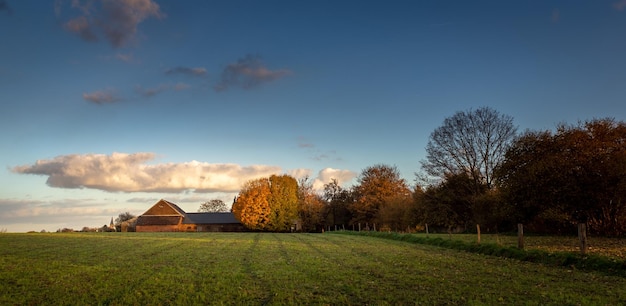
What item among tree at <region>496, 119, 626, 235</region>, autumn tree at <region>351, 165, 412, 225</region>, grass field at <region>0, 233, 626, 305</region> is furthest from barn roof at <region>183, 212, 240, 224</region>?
grass field at <region>0, 233, 626, 305</region>

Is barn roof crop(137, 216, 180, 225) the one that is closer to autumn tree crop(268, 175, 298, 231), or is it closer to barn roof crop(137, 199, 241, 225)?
barn roof crop(137, 199, 241, 225)

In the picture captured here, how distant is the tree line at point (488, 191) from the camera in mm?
26969

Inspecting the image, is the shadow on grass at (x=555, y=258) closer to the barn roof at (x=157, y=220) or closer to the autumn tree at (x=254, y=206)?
the autumn tree at (x=254, y=206)

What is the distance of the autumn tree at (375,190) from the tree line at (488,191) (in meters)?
0.18

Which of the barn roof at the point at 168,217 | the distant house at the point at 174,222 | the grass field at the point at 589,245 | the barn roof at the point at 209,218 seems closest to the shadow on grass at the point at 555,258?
the grass field at the point at 589,245

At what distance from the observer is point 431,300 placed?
9.46m

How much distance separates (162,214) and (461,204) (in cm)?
7112

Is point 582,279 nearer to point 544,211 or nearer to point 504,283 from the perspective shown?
point 504,283

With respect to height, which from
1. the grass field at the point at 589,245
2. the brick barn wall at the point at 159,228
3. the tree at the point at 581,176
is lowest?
the brick barn wall at the point at 159,228

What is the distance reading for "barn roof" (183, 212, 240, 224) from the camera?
96938 mm

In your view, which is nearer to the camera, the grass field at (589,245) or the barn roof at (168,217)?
the grass field at (589,245)

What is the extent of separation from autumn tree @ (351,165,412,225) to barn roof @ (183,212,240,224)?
118 ft

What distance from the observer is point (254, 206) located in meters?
78.6

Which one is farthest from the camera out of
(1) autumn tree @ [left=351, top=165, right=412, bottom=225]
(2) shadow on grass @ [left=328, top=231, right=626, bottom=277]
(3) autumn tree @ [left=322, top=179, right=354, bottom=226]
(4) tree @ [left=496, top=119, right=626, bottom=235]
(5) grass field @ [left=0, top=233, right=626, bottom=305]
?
(3) autumn tree @ [left=322, top=179, right=354, bottom=226]
